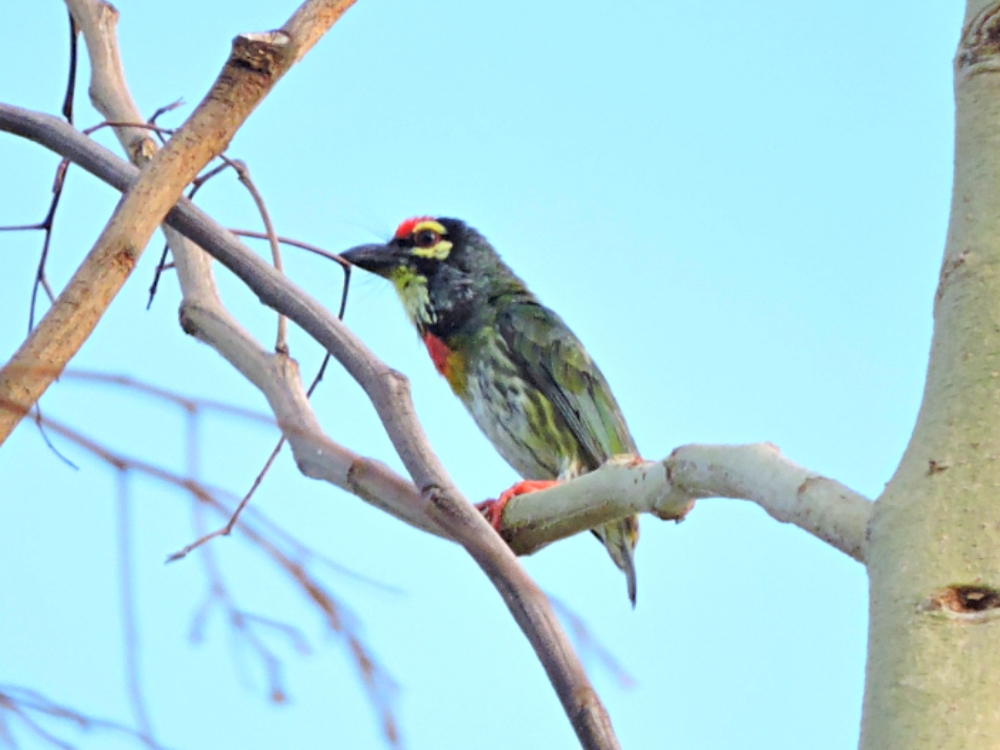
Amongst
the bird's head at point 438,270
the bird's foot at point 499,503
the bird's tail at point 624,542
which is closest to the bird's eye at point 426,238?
the bird's head at point 438,270

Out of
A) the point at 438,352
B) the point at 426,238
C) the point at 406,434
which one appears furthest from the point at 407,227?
the point at 406,434

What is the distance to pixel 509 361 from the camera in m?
4.91

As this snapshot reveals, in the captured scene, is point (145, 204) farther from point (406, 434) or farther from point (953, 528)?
point (953, 528)

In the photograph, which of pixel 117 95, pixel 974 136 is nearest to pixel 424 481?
pixel 974 136

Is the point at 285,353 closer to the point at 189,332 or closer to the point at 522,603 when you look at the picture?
the point at 189,332

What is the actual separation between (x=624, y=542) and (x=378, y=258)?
1.57 m

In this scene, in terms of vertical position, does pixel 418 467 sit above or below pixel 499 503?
below

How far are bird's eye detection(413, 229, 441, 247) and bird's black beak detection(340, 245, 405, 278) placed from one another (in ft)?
0.39

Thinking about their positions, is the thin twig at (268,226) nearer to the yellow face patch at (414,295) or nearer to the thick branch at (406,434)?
the thick branch at (406,434)

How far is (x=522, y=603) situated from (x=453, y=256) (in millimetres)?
4211

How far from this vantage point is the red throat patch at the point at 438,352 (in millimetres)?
5082

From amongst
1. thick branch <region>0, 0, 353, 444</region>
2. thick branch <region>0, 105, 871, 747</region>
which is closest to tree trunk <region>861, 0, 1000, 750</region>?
thick branch <region>0, 105, 871, 747</region>

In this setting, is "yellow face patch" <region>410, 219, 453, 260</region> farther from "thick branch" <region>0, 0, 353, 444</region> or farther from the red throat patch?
"thick branch" <region>0, 0, 353, 444</region>

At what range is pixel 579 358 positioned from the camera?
494cm
